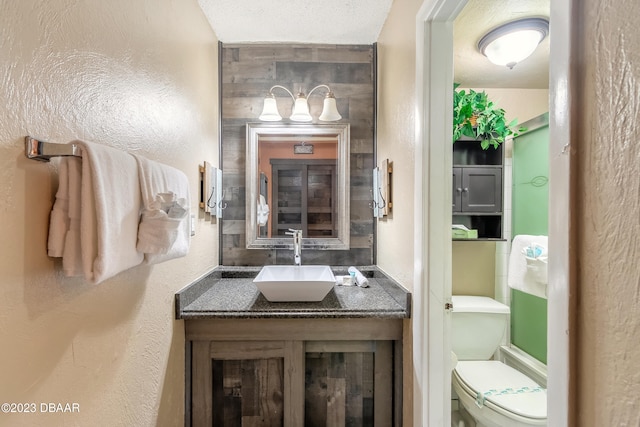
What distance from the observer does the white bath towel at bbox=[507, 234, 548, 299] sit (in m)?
→ 1.60

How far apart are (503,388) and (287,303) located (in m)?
1.23

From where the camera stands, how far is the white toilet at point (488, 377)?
127 centimetres

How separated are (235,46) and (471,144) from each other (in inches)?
66.1

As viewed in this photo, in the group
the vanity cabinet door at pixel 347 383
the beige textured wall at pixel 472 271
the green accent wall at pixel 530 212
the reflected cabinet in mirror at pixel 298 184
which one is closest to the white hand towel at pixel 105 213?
the vanity cabinet door at pixel 347 383

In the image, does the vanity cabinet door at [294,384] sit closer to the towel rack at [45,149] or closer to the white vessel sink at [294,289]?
the white vessel sink at [294,289]

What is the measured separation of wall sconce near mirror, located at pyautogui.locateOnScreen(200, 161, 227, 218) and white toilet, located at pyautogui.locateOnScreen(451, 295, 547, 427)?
64.8 inches

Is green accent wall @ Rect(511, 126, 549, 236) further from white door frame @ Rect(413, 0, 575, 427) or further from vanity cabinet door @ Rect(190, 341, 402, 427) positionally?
vanity cabinet door @ Rect(190, 341, 402, 427)

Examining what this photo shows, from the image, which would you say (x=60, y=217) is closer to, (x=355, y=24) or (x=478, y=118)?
(x=355, y=24)

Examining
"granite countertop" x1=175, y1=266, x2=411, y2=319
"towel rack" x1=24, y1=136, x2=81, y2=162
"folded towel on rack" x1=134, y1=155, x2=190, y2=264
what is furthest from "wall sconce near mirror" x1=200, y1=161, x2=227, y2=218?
"towel rack" x1=24, y1=136, x2=81, y2=162

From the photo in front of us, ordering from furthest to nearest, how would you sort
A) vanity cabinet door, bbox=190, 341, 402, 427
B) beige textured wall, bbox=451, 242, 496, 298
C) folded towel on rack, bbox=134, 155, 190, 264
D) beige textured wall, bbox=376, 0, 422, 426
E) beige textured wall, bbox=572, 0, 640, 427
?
beige textured wall, bbox=451, 242, 496, 298
vanity cabinet door, bbox=190, 341, 402, 427
beige textured wall, bbox=376, 0, 422, 426
folded towel on rack, bbox=134, 155, 190, 264
beige textured wall, bbox=572, 0, 640, 427

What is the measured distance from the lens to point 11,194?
546 millimetres

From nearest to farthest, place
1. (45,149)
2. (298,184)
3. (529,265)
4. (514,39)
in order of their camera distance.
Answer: (45,149) < (514,39) < (529,265) < (298,184)

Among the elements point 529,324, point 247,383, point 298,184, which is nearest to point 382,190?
point 298,184

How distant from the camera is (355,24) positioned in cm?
160
